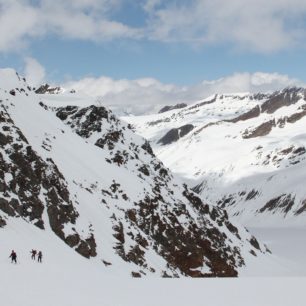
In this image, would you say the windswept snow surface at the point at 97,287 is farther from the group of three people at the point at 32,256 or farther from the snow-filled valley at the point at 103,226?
the group of three people at the point at 32,256

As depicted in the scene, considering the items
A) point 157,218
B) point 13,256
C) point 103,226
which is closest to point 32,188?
point 103,226

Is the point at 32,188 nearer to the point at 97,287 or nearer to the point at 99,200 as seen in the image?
the point at 99,200

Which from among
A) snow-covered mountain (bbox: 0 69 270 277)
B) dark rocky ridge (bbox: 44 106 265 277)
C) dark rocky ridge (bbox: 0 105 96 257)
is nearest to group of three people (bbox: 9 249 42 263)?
snow-covered mountain (bbox: 0 69 270 277)

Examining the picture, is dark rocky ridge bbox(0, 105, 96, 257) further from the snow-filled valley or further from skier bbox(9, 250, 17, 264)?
skier bbox(9, 250, 17, 264)

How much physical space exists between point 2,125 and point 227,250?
1608 inches

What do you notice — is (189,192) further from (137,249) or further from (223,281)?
(223,281)

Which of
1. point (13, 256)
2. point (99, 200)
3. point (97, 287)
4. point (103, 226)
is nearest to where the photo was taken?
point (97, 287)

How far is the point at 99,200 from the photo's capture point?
210 feet

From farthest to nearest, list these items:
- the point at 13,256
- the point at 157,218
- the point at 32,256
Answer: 1. the point at 157,218
2. the point at 32,256
3. the point at 13,256

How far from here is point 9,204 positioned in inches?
1849

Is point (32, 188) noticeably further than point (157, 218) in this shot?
No

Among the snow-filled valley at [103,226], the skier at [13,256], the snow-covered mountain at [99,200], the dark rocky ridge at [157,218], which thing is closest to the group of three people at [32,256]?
the skier at [13,256]

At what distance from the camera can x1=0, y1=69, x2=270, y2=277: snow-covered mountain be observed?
5106cm

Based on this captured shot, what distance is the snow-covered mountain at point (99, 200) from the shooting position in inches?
2010
